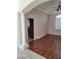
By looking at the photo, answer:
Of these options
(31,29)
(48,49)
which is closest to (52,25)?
(31,29)

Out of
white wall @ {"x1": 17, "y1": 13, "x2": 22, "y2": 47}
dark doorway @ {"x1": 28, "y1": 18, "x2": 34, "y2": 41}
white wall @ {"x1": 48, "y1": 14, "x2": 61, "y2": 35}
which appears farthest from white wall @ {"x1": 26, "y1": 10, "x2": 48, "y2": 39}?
white wall @ {"x1": 17, "y1": 13, "x2": 22, "y2": 47}

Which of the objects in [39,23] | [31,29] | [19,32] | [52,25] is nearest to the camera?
[19,32]

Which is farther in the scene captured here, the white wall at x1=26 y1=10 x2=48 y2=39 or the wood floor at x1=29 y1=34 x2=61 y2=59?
the white wall at x1=26 y1=10 x2=48 y2=39

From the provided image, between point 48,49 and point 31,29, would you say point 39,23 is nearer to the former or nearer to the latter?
point 31,29

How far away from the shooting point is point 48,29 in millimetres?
11789

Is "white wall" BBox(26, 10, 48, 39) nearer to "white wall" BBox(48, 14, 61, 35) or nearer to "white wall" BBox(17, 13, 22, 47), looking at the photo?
"white wall" BBox(48, 14, 61, 35)

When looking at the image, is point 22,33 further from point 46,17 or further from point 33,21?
point 46,17

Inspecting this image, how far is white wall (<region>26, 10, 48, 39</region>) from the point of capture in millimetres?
8992

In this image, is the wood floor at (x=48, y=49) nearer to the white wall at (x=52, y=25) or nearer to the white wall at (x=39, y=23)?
the white wall at (x=39, y=23)

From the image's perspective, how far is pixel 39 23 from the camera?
9.88 m

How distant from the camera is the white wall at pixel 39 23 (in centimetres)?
899
